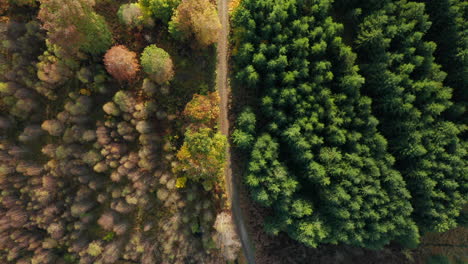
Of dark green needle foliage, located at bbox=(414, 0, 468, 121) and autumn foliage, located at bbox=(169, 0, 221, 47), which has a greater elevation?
autumn foliage, located at bbox=(169, 0, 221, 47)

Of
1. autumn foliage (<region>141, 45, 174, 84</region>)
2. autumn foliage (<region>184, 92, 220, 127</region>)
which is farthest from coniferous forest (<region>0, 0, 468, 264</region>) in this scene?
autumn foliage (<region>184, 92, 220, 127</region>)

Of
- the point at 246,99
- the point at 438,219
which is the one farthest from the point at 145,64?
the point at 438,219

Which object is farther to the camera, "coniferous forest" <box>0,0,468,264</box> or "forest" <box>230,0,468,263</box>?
"coniferous forest" <box>0,0,468,264</box>

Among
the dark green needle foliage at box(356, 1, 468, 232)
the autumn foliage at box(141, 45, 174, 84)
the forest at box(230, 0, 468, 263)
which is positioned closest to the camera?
Result: the autumn foliage at box(141, 45, 174, 84)

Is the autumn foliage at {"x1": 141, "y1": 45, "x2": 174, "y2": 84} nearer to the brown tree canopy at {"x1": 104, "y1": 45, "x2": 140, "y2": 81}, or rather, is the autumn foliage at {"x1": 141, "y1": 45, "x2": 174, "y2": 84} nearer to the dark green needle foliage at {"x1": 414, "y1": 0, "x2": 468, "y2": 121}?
the brown tree canopy at {"x1": 104, "y1": 45, "x2": 140, "y2": 81}

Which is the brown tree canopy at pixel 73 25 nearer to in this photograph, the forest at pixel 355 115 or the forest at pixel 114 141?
the forest at pixel 114 141

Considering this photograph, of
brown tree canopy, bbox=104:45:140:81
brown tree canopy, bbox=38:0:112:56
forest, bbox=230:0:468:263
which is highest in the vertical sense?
brown tree canopy, bbox=38:0:112:56
